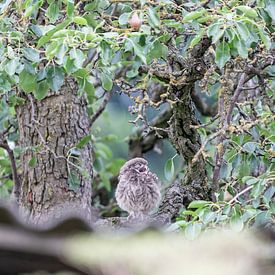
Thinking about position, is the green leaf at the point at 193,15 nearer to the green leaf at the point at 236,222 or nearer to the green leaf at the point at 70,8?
the green leaf at the point at 70,8

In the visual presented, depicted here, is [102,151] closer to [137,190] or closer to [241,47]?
[137,190]

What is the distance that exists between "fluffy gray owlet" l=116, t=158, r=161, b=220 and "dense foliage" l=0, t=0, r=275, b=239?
1.26 feet

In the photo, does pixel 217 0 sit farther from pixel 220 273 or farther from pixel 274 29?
pixel 220 273

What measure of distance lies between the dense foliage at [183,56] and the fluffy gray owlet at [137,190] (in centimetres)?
38

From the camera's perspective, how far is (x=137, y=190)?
352 cm

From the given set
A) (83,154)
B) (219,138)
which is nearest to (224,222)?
(219,138)

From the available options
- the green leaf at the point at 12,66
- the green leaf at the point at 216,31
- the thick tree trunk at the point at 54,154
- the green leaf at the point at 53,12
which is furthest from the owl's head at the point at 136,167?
the green leaf at the point at 216,31

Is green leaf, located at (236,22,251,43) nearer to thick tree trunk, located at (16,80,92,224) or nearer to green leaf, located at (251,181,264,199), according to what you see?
green leaf, located at (251,181,264,199)

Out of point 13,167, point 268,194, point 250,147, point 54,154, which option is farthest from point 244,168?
point 13,167

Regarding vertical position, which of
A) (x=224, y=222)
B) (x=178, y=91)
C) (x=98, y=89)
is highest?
(x=98, y=89)

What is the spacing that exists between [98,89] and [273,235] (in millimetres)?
3330

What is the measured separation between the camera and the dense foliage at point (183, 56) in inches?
90.3

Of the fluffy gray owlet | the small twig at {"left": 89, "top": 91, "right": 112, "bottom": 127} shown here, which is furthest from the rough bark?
the small twig at {"left": 89, "top": 91, "right": 112, "bottom": 127}

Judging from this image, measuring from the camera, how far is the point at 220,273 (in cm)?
66
